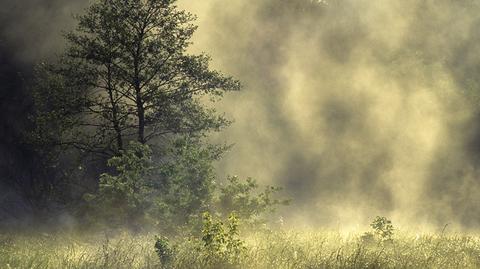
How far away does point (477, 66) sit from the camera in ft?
124

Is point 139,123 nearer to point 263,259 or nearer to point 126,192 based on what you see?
point 126,192

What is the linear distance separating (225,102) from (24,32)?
42.2ft

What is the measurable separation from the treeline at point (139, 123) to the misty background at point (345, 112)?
12.7 meters

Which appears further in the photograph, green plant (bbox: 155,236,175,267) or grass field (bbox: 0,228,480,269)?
green plant (bbox: 155,236,175,267)

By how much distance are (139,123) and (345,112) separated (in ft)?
70.7

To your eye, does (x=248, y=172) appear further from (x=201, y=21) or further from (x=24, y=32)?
(x=24, y=32)

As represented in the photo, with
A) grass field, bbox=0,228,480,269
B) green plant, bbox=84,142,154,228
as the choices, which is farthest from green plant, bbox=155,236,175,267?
green plant, bbox=84,142,154,228

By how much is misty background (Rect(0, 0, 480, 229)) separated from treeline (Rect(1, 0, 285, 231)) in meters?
12.7

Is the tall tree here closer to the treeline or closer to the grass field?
the treeline

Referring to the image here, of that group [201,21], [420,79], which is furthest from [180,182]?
[420,79]

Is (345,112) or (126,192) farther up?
(345,112)

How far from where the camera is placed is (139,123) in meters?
17.2

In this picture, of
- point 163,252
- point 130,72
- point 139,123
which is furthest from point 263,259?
point 130,72

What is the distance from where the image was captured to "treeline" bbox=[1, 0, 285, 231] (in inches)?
498
